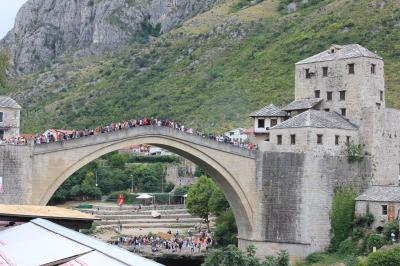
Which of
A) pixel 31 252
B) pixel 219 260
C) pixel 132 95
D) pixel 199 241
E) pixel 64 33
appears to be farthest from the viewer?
pixel 64 33

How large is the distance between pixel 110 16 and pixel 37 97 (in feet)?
98.9

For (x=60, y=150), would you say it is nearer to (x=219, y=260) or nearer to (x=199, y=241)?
(x=219, y=260)

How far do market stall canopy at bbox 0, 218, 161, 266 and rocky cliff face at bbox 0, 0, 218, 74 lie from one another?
133355mm

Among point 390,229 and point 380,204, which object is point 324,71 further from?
point 390,229

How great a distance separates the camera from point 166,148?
44.1m

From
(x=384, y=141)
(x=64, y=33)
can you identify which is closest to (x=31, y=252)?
(x=384, y=141)

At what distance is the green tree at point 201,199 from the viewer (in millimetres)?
64125

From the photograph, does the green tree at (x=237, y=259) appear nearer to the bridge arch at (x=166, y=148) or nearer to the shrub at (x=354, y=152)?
the bridge arch at (x=166, y=148)

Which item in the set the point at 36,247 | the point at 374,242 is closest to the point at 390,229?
the point at 374,242

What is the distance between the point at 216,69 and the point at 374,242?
61.7 meters

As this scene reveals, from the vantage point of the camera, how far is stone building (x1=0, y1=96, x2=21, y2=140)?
170 ft

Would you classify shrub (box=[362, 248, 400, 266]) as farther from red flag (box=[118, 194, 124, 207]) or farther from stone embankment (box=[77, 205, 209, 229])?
red flag (box=[118, 194, 124, 207])

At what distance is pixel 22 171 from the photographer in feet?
120

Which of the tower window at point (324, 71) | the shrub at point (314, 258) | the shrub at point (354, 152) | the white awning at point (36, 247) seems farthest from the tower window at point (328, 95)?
the white awning at point (36, 247)
